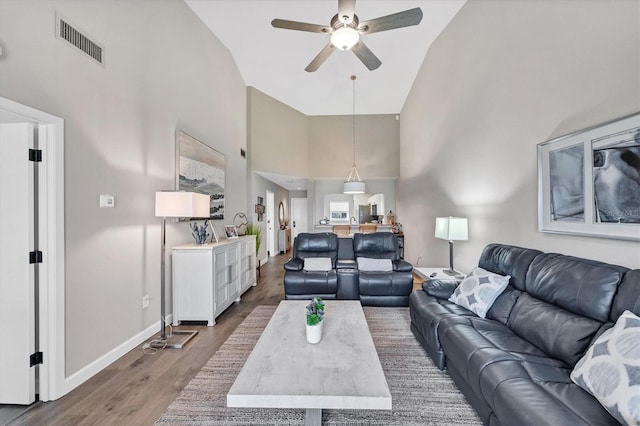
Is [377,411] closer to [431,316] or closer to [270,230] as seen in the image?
[431,316]

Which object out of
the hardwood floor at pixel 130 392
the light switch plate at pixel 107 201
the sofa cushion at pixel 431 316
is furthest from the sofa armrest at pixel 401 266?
the light switch plate at pixel 107 201

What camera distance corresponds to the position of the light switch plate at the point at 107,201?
7.60ft

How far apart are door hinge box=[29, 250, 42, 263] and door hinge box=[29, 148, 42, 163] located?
2.12ft

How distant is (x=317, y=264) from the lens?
12.8 feet

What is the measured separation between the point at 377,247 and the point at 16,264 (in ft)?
12.5

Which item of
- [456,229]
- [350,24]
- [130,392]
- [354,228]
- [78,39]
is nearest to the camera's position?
[130,392]

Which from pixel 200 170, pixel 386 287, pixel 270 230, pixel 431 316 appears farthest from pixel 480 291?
pixel 270 230

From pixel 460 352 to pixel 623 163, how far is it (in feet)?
5.17

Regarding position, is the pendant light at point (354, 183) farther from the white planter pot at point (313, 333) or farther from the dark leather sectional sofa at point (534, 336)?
the white planter pot at point (313, 333)

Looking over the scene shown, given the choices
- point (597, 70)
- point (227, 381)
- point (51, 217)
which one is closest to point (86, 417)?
point (227, 381)

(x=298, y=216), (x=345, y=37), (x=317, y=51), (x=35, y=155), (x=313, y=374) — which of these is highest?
(x=317, y=51)

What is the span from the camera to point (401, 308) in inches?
142

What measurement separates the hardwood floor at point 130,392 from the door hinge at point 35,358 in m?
0.28

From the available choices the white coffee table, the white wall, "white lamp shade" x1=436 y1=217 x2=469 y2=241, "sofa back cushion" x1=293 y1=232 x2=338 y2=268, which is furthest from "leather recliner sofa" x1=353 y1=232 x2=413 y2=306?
the white wall
